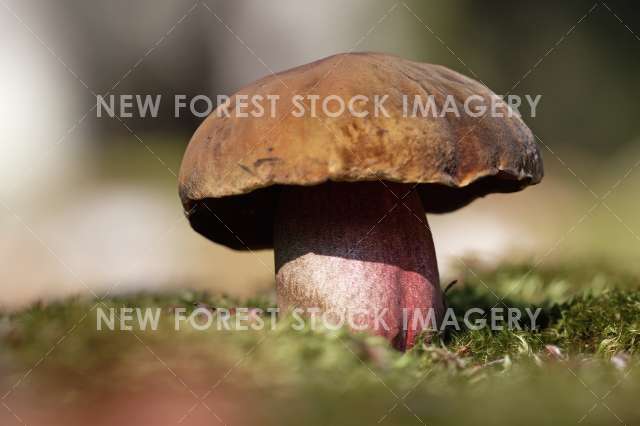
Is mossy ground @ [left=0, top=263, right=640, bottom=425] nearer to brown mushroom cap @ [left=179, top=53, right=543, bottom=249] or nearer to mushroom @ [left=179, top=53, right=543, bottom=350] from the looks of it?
mushroom @ [left=179, top=53, right=543, bottom=350]

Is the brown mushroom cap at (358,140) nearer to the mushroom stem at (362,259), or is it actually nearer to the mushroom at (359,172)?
the mushroom at (359,172)

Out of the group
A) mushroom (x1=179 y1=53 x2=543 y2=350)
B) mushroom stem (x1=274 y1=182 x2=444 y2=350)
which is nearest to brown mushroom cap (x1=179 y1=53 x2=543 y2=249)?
mushroom (x1=179 y1=53 x2=543 y2=350)

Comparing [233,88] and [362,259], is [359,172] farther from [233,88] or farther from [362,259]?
[233,88]

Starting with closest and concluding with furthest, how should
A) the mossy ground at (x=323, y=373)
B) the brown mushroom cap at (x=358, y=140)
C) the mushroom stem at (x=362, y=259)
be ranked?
1. the mossy ground at (x=323, y=373)
2. the brown mushroom cap at (x=358, y=140)
3. the mushroom stem at (x=362, y=259)

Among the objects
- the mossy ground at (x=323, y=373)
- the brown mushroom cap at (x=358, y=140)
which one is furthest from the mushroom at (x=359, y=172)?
the mossy ground at (x=323, y=373)

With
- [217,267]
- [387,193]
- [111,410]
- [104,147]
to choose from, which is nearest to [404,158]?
[387,193]

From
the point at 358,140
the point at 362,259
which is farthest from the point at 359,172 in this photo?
the point at 362,259
